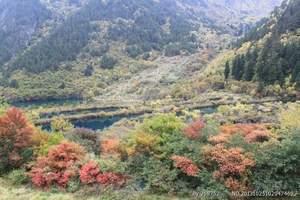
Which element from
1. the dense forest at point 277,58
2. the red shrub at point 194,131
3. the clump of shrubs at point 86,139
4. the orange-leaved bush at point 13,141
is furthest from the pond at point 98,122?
the red shrub at point 194,131

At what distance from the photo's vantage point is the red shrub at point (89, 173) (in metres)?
31.9

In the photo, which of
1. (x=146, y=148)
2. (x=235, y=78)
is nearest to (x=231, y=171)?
(x=146, y=148)

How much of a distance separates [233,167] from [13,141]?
1840cm

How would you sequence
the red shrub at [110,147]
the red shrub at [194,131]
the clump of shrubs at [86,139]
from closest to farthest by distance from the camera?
the red shrub at [194,131], the red shrub at [110,147], the clump of shrubs at [86,139]

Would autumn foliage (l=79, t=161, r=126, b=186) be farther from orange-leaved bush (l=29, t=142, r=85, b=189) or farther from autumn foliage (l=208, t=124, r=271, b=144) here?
autumn foliage (l=208, t=124, r=271, b=144)

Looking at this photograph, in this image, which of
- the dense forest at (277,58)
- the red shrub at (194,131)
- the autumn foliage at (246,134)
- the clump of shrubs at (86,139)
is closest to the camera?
the autumn foliage at (246,134)

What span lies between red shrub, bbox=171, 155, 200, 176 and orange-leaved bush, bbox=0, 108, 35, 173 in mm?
13208

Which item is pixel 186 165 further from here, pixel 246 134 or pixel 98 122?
pixel 98 122

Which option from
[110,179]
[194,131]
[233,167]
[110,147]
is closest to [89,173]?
[110,179]

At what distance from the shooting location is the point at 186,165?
103 feet

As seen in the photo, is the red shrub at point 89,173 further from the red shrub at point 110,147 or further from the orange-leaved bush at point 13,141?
the orange-leaved bush at point 13,141

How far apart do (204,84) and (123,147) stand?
425 ft

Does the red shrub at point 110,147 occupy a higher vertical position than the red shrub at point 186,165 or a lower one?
lower

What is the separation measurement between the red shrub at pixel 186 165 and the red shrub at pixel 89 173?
5.48 metres
